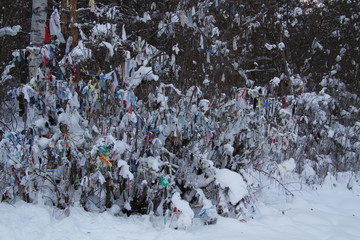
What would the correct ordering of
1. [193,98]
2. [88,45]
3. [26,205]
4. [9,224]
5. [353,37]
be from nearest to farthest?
[9,224] → [26,205] → [193,98] → [88,45] → [353,37]

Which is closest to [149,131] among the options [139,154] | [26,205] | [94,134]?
[139,154]

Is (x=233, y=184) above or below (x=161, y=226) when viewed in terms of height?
above

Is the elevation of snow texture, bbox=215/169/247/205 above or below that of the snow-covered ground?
above

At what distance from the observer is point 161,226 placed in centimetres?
282

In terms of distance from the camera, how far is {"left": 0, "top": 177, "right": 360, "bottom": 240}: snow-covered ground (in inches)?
97.3

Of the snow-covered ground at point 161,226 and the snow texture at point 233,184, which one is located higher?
the snow texture at point 233,184

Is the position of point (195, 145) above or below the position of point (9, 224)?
above

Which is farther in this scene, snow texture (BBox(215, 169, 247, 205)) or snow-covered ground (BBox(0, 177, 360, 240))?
snow texture (BBox(215, 169, 247, 205))

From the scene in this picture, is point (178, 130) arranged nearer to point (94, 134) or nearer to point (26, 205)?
point (94, 134)

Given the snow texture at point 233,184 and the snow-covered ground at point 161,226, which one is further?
the snow texture at point 233,184

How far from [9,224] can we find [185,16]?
3219mm

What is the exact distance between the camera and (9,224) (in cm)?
241

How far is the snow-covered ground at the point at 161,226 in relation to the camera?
8.11ft

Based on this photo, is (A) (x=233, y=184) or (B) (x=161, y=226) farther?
(A) (x=233, y=184)
